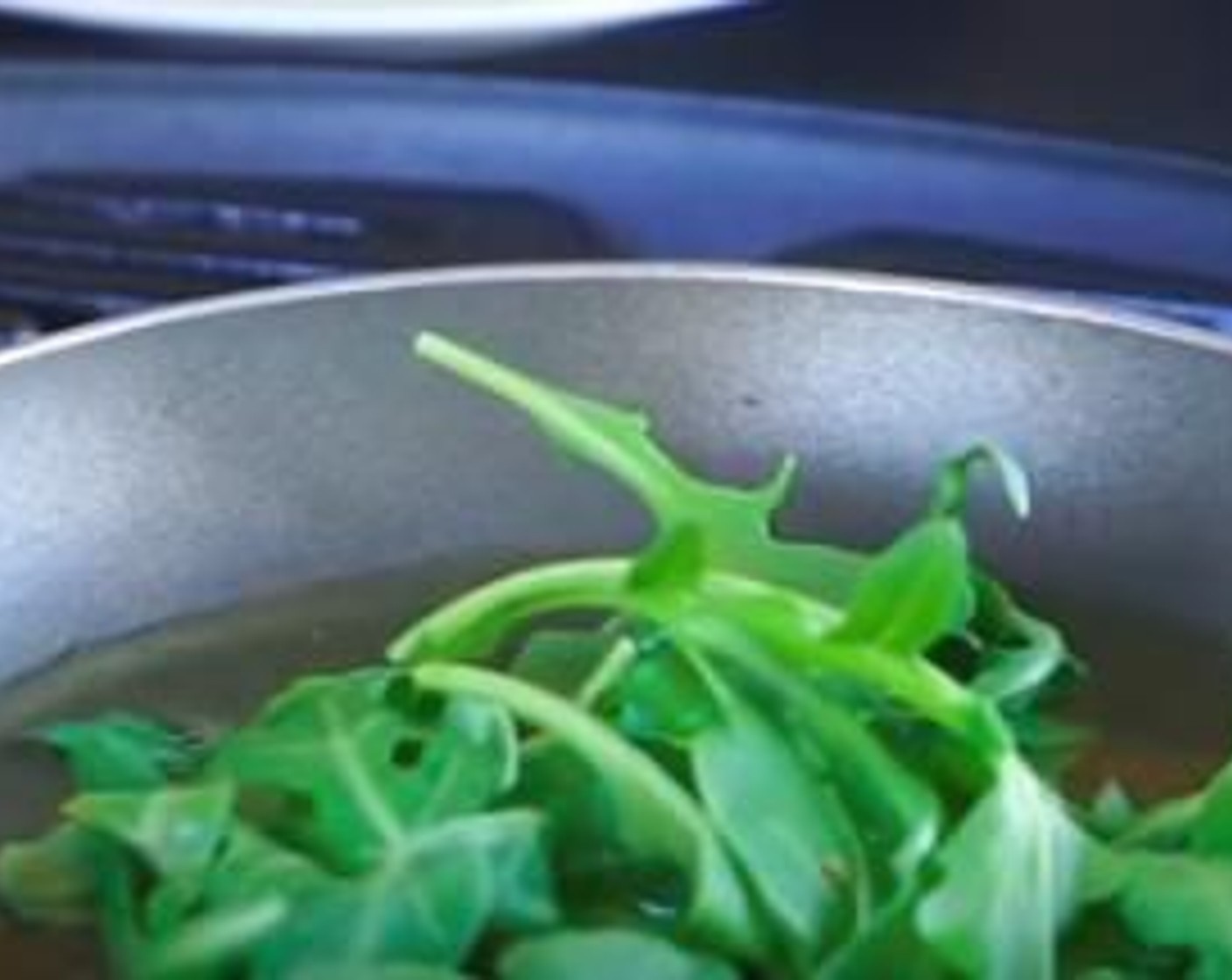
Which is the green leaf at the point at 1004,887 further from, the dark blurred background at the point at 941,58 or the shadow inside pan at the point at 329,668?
the dark blurred background at the point at 941,58

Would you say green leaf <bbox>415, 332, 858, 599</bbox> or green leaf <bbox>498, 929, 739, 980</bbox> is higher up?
green leaf <bbox>415, 332, 858, 599</bbox>

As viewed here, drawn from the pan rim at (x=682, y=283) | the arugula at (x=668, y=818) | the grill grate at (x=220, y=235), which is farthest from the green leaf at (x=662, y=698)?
the grill grate at (x=220, y=235)

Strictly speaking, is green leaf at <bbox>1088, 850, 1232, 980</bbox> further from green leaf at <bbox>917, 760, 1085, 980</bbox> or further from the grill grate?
the grill grate

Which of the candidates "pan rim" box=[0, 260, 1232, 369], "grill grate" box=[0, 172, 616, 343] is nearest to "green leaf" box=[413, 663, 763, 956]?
"pan rim" box=[0, 260, 1232, 369]

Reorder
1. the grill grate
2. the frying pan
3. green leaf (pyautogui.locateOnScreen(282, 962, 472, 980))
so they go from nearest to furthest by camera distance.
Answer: green leaf (pyautogui.locateOnScreen(282, 962, 472, 980)), the frying pan, the grill grate

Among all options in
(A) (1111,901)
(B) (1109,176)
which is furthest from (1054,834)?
(B) (1109,176)

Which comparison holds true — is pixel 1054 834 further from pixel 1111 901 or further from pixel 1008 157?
pixel 1008 157
